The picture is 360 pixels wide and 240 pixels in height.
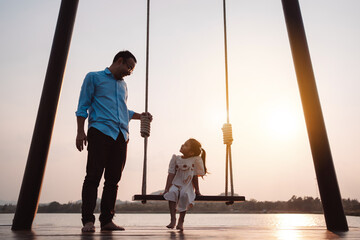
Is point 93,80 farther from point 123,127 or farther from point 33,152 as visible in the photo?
point 33,152

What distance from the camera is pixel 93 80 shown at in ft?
10.1

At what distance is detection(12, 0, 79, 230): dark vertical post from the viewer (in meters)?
3.24

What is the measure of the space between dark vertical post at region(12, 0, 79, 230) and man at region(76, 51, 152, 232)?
0.55m

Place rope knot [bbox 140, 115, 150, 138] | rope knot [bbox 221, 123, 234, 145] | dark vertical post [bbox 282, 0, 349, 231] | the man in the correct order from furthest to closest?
rope knot [bbox 221, 123, 234, 145], rope knot [bbox 140, 115, 150, 138], dark vertical post [bbox 282, 0, 349, 231], the man

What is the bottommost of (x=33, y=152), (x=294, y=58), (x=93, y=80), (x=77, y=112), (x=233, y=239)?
(x=233, y=239)

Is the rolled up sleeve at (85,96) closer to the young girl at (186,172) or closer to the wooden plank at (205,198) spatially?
the wooden plank at (205,198)

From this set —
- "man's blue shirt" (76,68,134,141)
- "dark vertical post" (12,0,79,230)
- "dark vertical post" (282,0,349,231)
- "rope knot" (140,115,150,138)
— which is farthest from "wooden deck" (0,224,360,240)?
"rope knot" (140,115,150,138)

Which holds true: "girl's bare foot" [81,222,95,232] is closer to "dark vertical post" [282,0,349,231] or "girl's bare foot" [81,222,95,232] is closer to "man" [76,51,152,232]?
"man" [76,51,152,232]

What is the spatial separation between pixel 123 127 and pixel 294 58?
6.47ft

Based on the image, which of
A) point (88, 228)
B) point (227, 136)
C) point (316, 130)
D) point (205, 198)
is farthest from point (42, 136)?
point (316, 130)

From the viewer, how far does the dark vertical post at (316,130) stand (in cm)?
341

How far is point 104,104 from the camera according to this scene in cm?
304

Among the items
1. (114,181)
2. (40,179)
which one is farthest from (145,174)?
(40,179)

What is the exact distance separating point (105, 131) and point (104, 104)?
0.83ft
